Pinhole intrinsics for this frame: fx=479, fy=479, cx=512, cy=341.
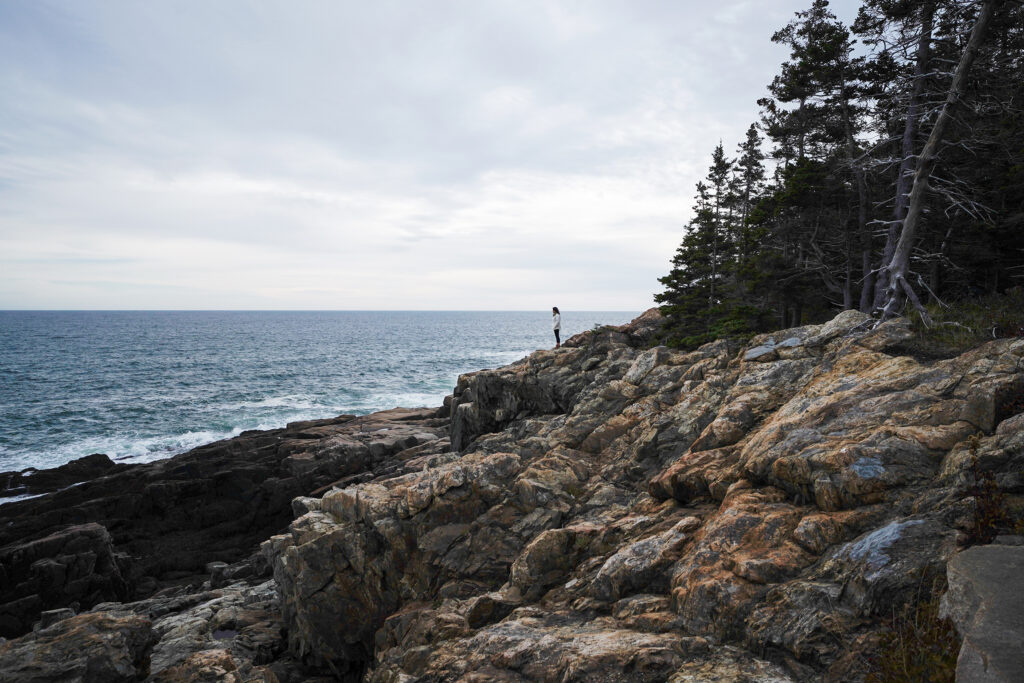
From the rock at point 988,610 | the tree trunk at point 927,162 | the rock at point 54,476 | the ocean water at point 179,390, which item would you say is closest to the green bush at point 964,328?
the tree trunk at point 927,162

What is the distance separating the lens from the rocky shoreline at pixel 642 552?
5.84 metres

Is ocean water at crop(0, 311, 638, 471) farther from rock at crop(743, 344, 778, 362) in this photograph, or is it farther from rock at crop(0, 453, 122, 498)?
rock at crop(743, 344, 778, 362)

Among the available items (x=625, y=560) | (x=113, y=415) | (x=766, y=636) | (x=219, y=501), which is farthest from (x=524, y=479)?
(x=113, y=415)

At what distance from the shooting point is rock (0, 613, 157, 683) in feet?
31.6

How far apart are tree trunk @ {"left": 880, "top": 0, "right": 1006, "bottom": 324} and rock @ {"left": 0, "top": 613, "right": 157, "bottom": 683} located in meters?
20.1

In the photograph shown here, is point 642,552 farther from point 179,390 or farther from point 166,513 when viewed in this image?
point 179,390

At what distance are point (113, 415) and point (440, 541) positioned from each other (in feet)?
154

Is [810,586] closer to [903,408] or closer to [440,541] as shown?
[903,408]

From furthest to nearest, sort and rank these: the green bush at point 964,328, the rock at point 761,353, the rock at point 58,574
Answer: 1. the rock at point 58,574
2. the rock at point 761,353
3. the green bush at point 964,328

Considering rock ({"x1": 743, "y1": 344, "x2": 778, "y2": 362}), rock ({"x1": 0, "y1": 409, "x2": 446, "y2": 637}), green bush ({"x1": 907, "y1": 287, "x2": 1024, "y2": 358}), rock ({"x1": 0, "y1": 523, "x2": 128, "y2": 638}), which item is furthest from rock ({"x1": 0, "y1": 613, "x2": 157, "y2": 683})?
green bush ({"x1": 907, "y1": 287, "x2": 1024, "y2": 358})

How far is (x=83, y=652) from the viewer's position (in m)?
10.1

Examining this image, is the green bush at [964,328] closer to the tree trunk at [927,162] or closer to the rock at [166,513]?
the tree trunk at [927,162]

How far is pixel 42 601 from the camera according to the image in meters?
18.3

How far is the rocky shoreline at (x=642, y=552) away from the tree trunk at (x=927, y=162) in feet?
4.04
